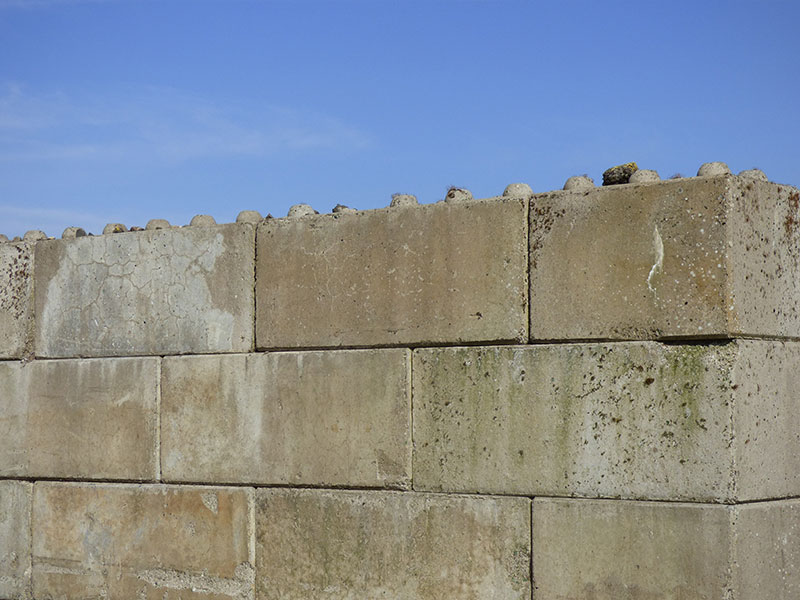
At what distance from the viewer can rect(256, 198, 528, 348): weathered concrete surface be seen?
5.92 m

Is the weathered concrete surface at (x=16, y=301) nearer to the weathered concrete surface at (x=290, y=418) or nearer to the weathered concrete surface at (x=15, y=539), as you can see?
the weathered concrete surface at (x=15, y=539)

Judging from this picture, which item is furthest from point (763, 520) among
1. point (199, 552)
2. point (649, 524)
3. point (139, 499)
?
point (139, 499)

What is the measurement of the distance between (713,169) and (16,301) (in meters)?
4.69

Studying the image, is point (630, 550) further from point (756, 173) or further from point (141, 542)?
point (141, 542)

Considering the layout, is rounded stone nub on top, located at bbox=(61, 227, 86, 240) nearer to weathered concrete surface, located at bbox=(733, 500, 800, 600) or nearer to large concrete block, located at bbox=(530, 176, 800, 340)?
large concrete block, located at bbox=(530, 176, 800, 340)

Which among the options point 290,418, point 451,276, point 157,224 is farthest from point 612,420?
point 157,224

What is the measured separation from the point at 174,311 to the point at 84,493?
1.36 metres

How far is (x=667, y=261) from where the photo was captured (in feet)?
18.0

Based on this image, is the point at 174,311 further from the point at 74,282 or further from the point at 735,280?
the point at 735,280

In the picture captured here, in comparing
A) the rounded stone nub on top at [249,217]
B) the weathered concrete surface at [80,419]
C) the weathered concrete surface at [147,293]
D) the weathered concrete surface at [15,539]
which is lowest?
the weathered concrete surface at [15,539]

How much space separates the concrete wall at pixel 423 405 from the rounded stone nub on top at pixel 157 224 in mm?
79

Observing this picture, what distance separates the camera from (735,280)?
539 centimetres

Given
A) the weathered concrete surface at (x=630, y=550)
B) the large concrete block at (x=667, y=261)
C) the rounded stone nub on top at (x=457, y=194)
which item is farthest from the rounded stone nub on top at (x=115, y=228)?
the weathered concrete surface at (x=630, y=550)

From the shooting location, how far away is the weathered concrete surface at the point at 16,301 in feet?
24.9
